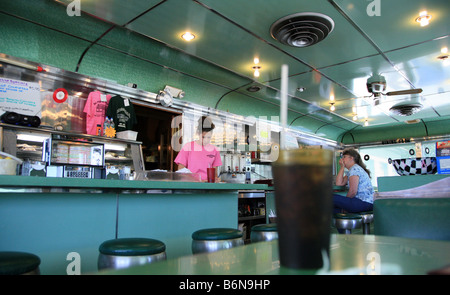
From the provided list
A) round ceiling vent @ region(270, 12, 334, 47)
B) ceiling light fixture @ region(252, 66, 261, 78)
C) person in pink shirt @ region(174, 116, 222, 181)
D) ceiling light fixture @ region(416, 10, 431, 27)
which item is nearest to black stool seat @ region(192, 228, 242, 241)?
person in pink shirt @ region(174, 116, 222, 181)

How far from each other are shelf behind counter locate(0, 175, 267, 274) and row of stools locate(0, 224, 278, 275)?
49 cm

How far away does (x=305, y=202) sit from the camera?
23.7 inches

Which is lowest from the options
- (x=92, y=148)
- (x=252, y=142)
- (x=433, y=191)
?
(x=433, y=191)

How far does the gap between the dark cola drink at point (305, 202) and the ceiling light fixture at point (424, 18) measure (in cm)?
437

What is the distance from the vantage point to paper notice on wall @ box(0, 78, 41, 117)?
157 inches

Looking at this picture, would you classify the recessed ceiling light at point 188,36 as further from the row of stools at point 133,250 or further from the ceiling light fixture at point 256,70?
the row of stools at point 133,250

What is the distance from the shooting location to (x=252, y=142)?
25.5ft

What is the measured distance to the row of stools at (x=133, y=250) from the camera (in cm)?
105

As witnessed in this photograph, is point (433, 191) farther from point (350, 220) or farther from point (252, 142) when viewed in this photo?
point (252, 142)

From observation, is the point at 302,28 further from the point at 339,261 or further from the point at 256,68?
the point at 339,261

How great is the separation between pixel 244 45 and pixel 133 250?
4.05 meters
